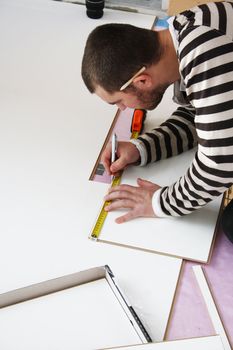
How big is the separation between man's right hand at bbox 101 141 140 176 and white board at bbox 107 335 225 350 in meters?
0.54

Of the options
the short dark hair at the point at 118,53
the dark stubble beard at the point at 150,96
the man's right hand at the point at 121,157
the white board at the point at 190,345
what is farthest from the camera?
the man's right hand at the point at 121,157

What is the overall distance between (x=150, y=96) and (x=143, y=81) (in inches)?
3.0

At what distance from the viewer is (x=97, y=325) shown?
1014mm

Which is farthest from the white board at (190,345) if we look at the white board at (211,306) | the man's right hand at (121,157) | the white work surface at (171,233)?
the man's right hand at (121,157)

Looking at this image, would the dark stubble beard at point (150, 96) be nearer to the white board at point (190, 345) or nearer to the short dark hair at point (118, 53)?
the short dark hair at point (118, 53)

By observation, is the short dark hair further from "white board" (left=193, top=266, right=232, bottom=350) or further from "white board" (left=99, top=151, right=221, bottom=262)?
"white board" (left=193, top=266, right=232, bottom=350)

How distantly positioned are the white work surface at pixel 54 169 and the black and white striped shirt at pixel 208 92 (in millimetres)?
191

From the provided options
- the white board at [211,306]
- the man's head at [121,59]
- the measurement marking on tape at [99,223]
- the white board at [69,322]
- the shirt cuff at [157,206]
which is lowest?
the white board at [211,306]

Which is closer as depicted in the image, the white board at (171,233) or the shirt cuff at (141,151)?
the white board at (171,233)

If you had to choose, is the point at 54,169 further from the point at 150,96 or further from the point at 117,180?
the point at 150,96

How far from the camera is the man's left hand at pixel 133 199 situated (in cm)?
122

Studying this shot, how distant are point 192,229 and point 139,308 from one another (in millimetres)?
266

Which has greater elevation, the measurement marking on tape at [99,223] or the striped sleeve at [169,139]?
the striped sleeve at [169,139]

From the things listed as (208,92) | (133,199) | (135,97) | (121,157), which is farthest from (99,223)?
(208,92)
